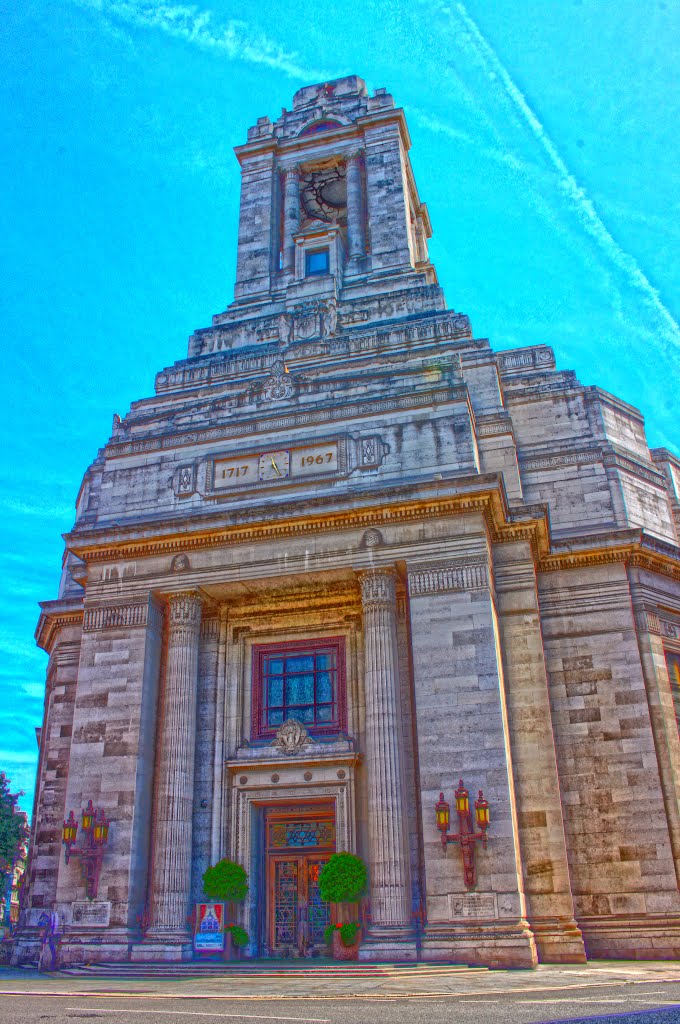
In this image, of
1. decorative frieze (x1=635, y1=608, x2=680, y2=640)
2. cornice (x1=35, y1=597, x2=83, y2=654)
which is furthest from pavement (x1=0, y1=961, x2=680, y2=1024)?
cornice (x1=35, y1=597, x2=83, y2=654)

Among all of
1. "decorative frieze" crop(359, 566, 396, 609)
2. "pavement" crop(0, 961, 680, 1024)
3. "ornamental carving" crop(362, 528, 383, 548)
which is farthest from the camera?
"ornamental carving" crop(362, 528, 383, 548)

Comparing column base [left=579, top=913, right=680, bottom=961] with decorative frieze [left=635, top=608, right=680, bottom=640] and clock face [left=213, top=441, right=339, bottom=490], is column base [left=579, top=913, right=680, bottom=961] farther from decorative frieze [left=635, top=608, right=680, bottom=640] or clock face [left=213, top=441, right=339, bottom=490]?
clock face [left=213, top=441, right=339, bottom=490]

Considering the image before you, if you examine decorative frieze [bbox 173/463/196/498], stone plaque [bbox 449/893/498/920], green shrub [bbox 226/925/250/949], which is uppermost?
decorative frieze [bbox 173/463/196/498]

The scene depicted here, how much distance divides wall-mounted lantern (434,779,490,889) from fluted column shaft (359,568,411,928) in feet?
3.51

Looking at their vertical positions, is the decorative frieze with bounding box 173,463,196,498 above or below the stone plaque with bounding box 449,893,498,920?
above

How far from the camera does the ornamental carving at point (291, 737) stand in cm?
2325

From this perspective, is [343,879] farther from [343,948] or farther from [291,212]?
[291,212]

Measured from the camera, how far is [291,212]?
1591 inches

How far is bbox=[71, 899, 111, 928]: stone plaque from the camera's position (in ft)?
69.3

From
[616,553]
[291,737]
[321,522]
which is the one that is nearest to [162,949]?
[291,737]

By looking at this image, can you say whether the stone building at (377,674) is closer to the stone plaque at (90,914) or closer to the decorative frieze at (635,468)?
the stone plaque at (90,914)

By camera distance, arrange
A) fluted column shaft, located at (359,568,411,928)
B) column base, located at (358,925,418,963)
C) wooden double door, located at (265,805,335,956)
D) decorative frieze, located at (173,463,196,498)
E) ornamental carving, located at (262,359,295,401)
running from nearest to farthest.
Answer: column base, located at (358,925,418,963) < fluted column shaft, located at (359,568,411,928) < wooden double door, located at (265,805,335,956) < decorative frieze, located at (173,463,196,498) < ornamental carving, located at (262,359,295,401)

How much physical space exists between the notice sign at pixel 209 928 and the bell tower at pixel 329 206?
2230cm

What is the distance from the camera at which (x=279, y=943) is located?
22.3 metres
